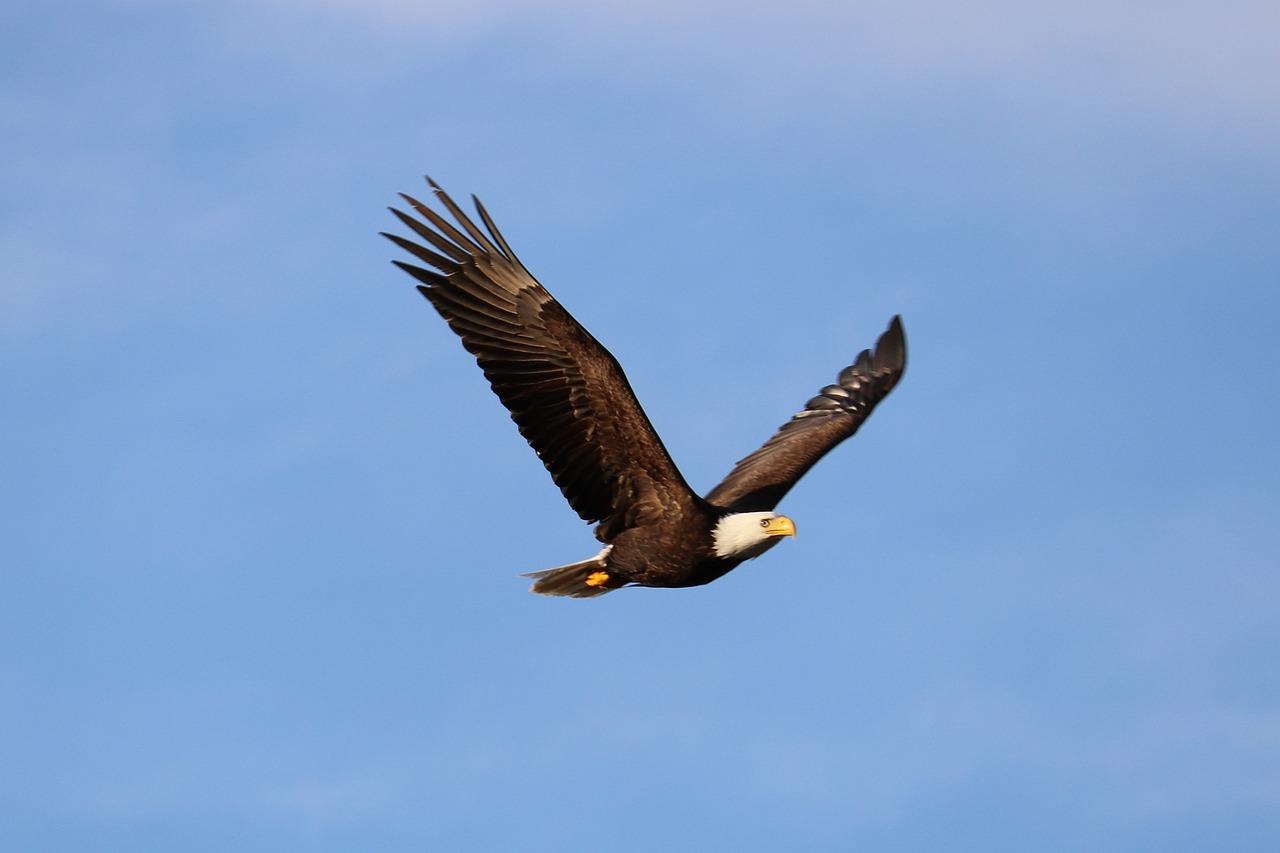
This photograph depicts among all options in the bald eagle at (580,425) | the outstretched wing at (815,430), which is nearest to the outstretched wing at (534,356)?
the bald eagle at (580,425)

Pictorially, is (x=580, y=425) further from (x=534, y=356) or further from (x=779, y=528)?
(x=779, y=528)

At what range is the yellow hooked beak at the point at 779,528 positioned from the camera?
12445 mm

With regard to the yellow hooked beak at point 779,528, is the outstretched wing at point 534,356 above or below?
above

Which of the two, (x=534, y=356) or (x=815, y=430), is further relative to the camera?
(x=815, y=430)

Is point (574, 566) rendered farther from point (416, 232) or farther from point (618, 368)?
point (416, 232)

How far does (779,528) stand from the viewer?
1245 cm

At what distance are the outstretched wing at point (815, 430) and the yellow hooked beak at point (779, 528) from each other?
39.3 inches

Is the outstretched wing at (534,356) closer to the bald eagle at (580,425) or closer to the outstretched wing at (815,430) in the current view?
the bald eagle at (580,425)

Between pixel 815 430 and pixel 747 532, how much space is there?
11.6 ft

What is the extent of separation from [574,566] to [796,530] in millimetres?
1656

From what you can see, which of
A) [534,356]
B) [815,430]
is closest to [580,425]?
[534,356]

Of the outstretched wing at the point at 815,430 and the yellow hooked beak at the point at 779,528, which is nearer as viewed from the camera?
the yellow hooked beak at the point at 779,528

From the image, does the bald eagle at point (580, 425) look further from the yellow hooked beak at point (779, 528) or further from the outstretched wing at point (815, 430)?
the outstretched wing at point (815, 430)

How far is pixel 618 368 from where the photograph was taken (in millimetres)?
12016
